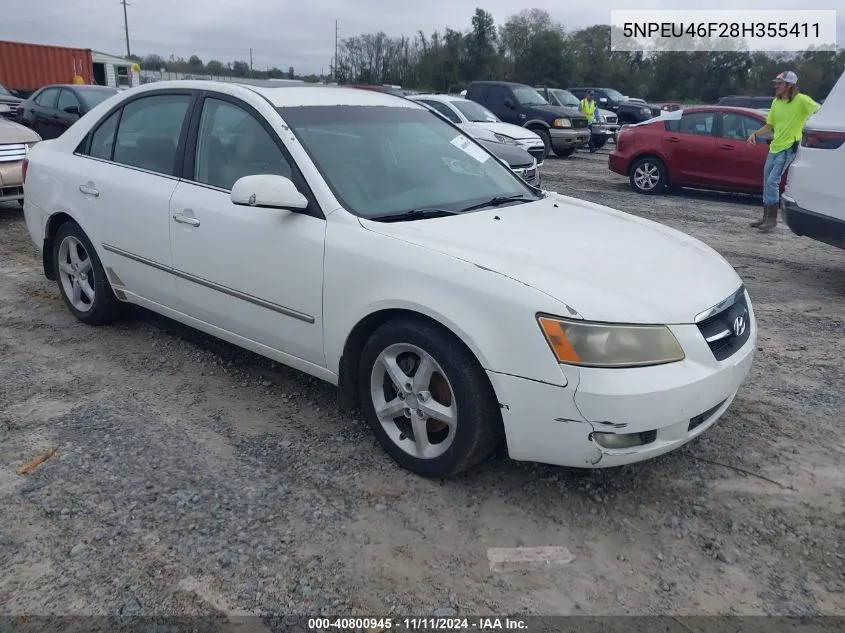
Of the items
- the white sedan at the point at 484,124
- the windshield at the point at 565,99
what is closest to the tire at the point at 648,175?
the white sedan at the point at 484,124

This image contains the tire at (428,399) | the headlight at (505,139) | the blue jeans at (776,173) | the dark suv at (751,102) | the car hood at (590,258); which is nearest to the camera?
the car hood at (590,258)

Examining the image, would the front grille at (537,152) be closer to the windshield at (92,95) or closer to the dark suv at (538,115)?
the dark suv at (538,115)

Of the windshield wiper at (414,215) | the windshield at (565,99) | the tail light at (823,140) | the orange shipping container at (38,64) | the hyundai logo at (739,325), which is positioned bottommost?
the hyundai logo at (739,325)

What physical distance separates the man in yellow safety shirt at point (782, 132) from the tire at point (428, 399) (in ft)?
24.4

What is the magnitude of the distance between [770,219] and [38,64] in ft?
87.5

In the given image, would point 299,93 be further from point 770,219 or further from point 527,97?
point 527,97

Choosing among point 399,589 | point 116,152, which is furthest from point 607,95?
point 399,589

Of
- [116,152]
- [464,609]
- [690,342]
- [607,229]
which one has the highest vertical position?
[116,152]

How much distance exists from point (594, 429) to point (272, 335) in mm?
1703

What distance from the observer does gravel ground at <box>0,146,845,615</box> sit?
2.54 meters

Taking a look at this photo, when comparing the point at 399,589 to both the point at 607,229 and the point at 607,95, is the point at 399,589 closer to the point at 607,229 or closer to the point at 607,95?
the point at 607,229

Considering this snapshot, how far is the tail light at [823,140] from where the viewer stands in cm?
604

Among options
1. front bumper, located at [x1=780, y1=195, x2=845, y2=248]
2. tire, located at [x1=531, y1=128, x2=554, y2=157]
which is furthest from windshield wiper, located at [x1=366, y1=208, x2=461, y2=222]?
tire, located at [x1=531, y1=128, x2=554, y2=157]

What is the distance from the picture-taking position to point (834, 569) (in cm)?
268
